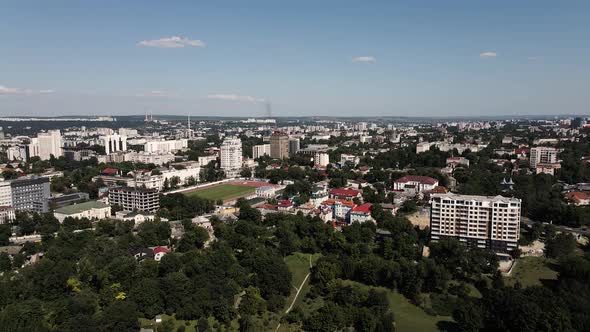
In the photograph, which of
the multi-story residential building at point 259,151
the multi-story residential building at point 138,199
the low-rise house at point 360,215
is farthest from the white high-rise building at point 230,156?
the low-rise house at point 360,215

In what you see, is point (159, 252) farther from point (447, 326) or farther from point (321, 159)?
point (321, 159)

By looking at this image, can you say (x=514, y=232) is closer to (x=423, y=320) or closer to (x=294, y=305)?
(x=423, y=320)

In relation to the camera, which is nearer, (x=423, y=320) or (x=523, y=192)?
(x=423, y=320)

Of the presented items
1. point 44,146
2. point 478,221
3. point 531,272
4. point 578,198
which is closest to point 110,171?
point 44,146

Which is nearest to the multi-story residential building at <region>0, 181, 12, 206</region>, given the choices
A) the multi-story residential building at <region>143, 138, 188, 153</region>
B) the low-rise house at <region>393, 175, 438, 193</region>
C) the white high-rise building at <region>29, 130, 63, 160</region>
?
the white high-rise building at <region>29, 130, 63, 160</region>

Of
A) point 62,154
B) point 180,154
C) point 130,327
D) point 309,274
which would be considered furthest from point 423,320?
point 62,154

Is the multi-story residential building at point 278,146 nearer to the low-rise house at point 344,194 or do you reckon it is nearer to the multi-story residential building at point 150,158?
the multi-story residential building at point 150,158
